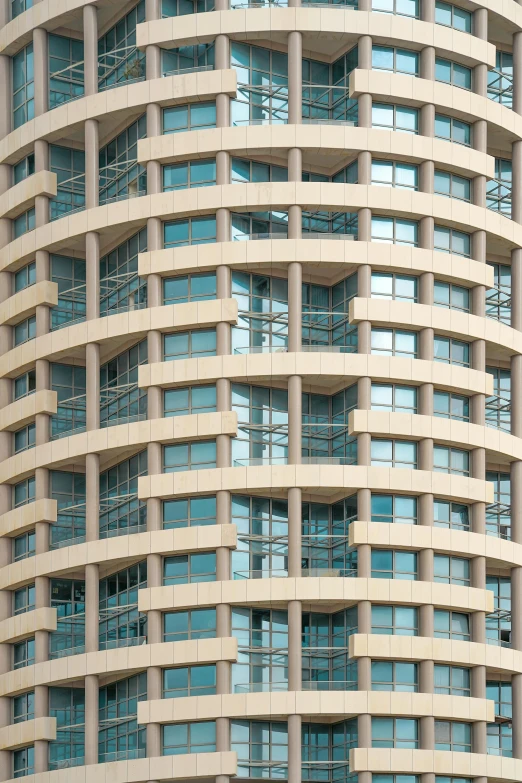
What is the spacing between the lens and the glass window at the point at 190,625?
85375 millimetres

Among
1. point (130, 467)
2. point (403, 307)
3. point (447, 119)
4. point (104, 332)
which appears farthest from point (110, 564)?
point (447, 119)

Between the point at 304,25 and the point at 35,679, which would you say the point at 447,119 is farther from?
the point at 35,679

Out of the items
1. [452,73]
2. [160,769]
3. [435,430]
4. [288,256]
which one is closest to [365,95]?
[452,73]

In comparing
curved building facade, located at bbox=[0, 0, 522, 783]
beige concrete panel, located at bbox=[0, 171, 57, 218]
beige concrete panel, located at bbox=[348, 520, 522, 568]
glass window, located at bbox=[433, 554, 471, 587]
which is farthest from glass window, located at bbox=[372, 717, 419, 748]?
beige concrete panel, located at bbox=[0, 171, 57, 218]

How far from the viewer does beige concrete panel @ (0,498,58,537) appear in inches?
3575

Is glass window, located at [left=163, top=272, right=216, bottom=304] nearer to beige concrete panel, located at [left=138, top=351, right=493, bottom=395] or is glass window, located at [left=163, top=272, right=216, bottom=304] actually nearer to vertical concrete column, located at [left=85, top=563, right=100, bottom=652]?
beige concrete panel, located at [left=138, top=351, right=493, bottom=395]

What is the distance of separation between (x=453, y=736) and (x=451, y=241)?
861 inches

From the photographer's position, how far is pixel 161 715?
84312 millimetres

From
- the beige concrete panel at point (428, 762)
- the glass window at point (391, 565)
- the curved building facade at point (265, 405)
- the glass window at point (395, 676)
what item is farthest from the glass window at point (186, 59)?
the beige concrete panel at point (428, 762)

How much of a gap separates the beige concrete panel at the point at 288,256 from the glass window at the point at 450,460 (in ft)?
25.4

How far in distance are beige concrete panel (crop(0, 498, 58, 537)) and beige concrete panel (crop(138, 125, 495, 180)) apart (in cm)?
1583

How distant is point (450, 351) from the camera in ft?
296

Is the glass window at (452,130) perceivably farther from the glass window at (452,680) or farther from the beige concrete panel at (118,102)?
the glass window at (452,680)

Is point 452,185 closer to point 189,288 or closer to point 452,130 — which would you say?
point 452,130
